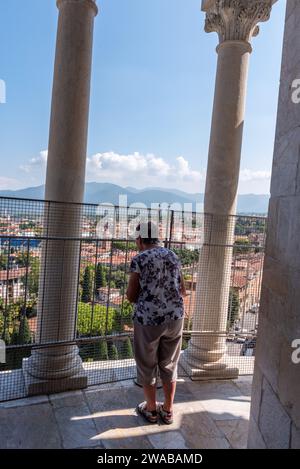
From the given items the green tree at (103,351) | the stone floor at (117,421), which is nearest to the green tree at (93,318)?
the green tree at (103,351)

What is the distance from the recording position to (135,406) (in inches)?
145

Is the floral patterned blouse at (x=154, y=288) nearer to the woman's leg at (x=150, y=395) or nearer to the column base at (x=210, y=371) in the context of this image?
the woman's leg at (x=150, y=395)

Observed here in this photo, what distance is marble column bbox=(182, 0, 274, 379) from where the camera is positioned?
442 cm

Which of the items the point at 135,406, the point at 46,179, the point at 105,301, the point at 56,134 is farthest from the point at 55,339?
the point at 56,134

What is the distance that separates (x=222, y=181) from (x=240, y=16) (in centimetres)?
213

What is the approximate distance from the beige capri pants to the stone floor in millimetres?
474

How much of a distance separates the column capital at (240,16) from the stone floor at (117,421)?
4.51 m

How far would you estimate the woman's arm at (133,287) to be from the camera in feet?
10.2

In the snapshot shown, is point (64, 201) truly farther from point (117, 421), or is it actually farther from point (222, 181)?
point (117, 421)

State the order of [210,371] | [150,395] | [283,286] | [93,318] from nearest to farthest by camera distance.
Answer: [283,286]
[150,395]
[210,371]
[93,318]

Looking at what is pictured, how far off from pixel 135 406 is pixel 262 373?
68.0 inches

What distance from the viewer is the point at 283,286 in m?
2.24

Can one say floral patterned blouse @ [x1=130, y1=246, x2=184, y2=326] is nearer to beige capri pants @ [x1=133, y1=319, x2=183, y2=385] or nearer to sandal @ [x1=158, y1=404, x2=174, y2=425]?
beige capri pants @ [x1=133, y1=319, x2=183, y2=385]

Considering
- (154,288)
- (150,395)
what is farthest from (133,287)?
(150,395)
